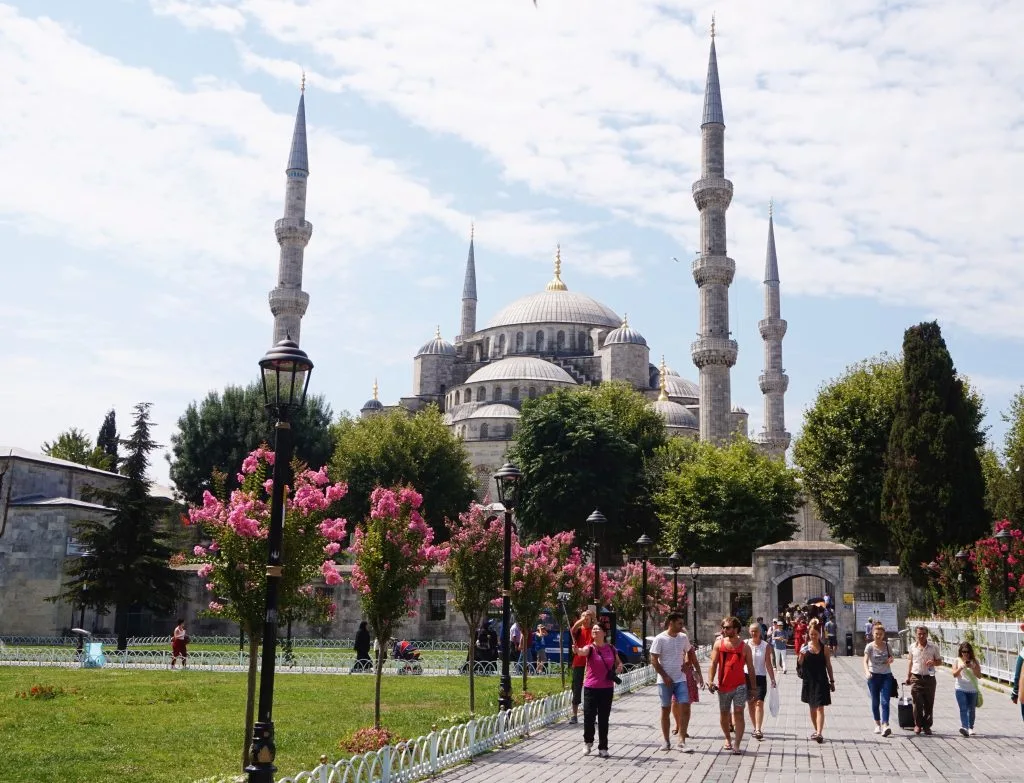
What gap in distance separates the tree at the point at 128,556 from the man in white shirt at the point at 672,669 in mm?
21351

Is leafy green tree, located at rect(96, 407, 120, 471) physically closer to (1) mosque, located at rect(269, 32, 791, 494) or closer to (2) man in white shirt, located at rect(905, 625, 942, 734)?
(1) mosque, located at rect(269, 32, 791, 494)

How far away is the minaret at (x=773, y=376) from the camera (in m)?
59.0

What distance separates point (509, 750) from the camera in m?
10.5

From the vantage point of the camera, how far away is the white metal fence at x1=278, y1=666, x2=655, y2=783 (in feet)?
23.9

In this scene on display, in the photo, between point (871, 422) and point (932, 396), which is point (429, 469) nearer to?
point (871, 422)

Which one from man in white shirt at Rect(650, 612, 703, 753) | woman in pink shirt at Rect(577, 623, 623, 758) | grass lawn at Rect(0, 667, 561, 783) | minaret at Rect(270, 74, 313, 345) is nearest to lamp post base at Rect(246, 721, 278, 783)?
grass lawn at Rect(0, 667, 561, 783)

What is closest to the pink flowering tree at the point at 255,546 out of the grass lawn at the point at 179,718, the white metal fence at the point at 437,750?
the grass lawn at the point at 179,718

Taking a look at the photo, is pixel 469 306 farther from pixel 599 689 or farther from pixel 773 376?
pixel 599 689

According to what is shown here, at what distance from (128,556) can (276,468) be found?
958 inches

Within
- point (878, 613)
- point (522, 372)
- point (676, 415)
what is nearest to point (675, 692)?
point (878, 613)

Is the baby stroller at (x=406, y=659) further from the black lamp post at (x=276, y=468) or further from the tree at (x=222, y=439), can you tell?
the tree at (x=222, y=439)

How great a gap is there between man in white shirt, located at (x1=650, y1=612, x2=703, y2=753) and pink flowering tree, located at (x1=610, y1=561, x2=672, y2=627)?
13.3m

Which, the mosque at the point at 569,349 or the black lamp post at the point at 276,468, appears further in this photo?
the mosque at the point at 569,349

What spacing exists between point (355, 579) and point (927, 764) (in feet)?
20.4
